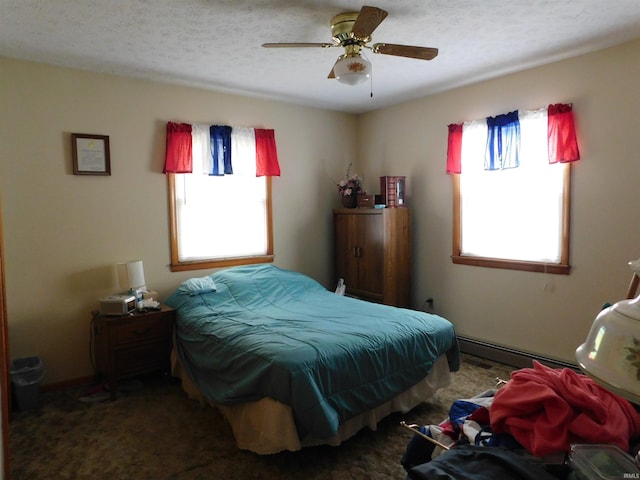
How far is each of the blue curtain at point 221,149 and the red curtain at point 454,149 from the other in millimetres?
2225

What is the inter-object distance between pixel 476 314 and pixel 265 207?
2470mm

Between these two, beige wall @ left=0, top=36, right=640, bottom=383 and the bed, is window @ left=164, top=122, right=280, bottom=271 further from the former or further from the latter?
the bed

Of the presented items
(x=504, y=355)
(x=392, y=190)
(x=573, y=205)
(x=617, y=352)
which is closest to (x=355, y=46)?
(x=392, y=190)

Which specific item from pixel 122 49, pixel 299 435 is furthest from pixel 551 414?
pixel 122 49

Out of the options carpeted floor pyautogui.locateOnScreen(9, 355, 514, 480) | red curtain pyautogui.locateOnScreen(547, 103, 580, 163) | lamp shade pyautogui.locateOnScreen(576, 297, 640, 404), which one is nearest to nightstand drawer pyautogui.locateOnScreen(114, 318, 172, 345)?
carpeted floor pyautogui.locateOnScreen(9, 355, 514, 480)

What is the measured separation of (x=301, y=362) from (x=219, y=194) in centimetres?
236

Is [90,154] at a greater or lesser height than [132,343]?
greater

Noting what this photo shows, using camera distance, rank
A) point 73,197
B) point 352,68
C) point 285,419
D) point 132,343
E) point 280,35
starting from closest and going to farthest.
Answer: point 285,419 < point 352,68 < point 280,35 < point 132,343 < point 73,197

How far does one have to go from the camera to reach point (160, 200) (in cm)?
374

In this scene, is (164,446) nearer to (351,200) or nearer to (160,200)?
(160,200)

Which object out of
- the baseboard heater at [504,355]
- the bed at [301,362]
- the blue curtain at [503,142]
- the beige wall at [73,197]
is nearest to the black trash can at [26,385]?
the beige wall at [73,197]

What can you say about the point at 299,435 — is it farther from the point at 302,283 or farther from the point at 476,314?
the point at 476,314

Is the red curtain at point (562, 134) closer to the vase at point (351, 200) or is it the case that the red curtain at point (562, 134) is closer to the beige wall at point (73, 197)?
the vase at point (351, 200)

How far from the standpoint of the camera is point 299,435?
7.17ft
